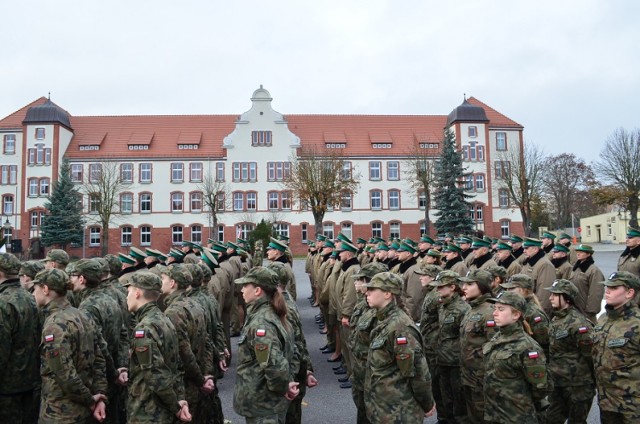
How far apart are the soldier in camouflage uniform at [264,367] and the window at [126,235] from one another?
48.2 meters

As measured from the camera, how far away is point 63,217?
4209 centimetres

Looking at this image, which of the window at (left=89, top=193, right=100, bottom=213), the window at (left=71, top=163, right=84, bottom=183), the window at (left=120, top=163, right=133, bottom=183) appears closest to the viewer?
the window at (left=89, top=193, right=100, bottom=213)

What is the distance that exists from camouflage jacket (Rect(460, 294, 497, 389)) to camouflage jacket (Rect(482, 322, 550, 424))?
0.64 meters

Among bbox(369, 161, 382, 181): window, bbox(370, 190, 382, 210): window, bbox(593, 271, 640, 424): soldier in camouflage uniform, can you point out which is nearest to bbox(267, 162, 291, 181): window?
bbox(369, 161, 382, 181): window

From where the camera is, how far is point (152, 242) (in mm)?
48812

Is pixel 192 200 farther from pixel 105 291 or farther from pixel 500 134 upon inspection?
pixel 105 291

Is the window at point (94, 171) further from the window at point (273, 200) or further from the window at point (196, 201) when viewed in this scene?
the window at point (273, 200)

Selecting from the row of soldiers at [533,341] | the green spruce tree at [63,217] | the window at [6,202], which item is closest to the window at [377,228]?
the green spruce tree at [63,217]

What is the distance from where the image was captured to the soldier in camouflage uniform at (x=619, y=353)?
4289mm

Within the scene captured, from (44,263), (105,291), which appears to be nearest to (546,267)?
(105,291)

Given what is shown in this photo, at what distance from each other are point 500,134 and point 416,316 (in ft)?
153

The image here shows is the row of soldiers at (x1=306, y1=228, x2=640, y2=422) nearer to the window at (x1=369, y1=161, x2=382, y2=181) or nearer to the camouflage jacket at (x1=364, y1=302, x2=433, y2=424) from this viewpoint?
the camouflage jacket at (x1=364, y1=302, x2=433, y2=424)

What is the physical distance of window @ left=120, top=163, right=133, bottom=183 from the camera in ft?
159

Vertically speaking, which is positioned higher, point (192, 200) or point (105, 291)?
point (192, 200)
